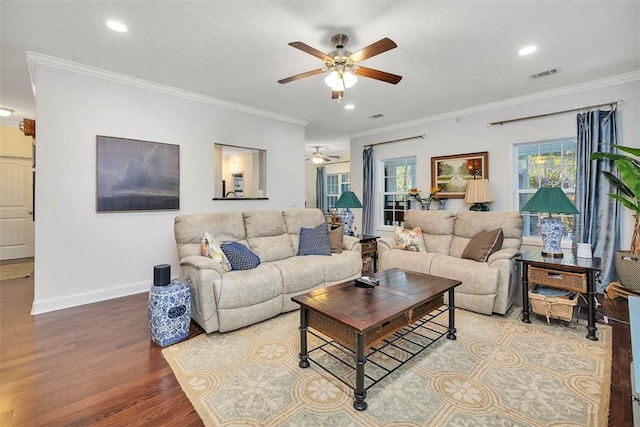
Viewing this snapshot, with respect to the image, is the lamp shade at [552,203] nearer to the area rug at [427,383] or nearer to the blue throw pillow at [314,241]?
the area rug at [427,383]

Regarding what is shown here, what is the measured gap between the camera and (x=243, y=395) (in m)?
1.80

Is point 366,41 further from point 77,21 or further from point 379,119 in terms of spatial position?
point 379,119

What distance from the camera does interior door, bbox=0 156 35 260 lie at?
5500 mm

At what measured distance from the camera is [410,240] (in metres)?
3.88

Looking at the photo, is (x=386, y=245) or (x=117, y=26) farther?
(x=386, y=245)

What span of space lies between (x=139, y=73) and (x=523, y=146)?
17.8 ft

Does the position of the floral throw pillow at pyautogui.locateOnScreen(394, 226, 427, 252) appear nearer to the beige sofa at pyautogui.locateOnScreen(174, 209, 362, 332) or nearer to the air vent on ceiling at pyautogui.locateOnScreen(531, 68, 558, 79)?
the beige sofa at pyautogui.locateOnScreen(174, 209, 362, 332)

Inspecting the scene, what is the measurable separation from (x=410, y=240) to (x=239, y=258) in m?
2.22

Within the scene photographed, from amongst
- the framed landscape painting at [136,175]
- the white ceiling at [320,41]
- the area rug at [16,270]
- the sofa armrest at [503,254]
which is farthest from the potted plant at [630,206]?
the area rug at [16,270]

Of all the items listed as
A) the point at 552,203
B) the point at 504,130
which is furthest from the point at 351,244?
the point at 504,130

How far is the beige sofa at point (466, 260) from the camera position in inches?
116

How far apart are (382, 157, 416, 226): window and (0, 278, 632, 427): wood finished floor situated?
3.44m

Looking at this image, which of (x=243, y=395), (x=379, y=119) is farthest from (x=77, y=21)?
(x=379, y=119)

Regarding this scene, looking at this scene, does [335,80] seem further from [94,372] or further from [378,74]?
[94,372]
